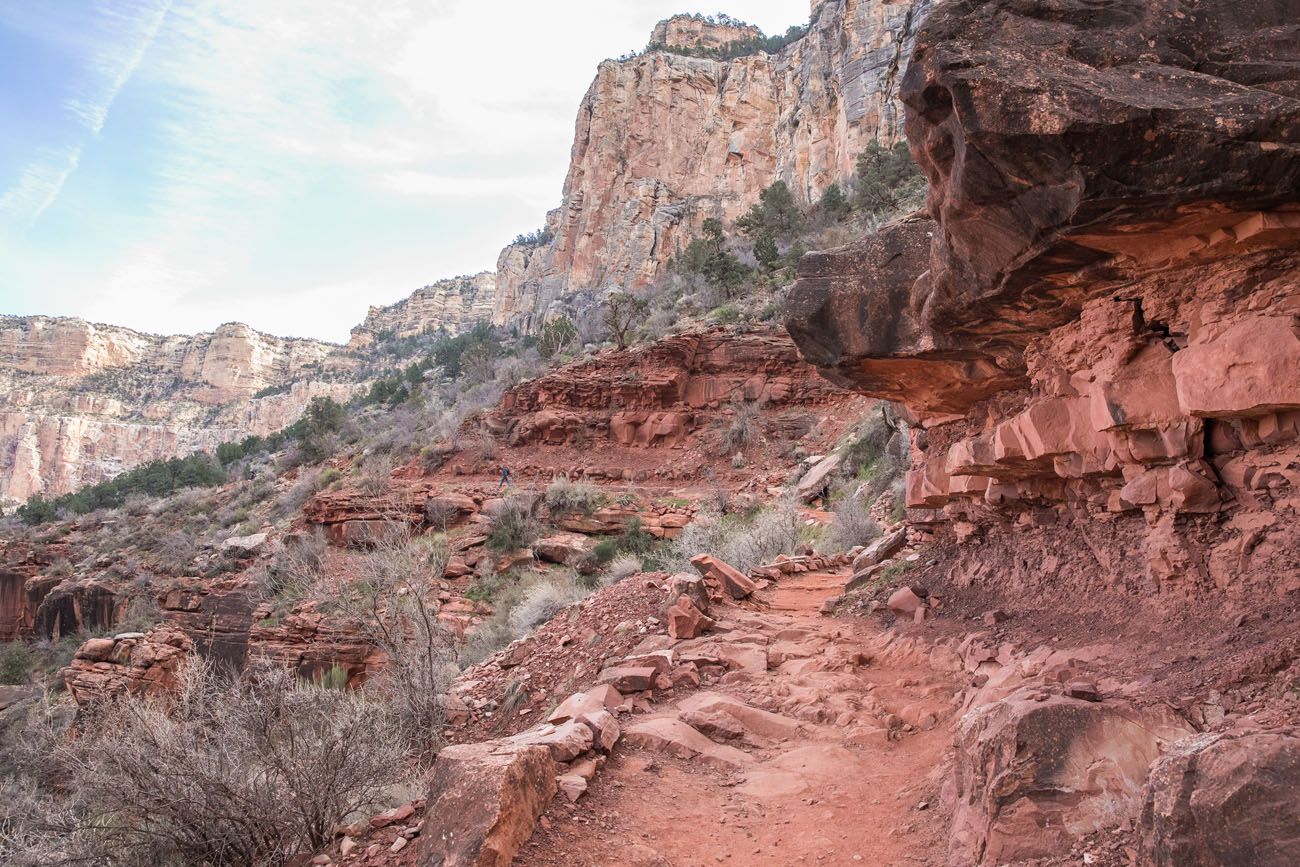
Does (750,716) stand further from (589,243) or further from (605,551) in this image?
(589,243)

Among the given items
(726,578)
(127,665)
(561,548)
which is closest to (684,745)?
(726,578)

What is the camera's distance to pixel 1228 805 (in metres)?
1.79

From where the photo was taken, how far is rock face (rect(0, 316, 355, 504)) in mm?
74938

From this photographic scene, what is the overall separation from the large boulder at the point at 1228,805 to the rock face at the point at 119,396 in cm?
A: 8031

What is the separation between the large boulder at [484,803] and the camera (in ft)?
9.70

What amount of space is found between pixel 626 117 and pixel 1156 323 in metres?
61.7

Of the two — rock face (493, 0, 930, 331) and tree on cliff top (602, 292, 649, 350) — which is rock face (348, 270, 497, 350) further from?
tree on cliff top (602, 292, 649, 350)

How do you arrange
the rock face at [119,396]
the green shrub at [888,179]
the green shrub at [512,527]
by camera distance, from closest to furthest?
the green shrub at [512,527], the green shrub at [888,179], the rock face at [119,396]

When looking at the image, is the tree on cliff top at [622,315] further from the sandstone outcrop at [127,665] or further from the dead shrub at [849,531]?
the sandstone outcrop at [127,665]

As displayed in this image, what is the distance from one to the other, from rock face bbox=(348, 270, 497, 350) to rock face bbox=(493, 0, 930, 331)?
2658 centimetres

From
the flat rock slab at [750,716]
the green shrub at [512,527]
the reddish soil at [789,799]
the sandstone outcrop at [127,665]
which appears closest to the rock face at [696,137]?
the green shrub at [512,527]

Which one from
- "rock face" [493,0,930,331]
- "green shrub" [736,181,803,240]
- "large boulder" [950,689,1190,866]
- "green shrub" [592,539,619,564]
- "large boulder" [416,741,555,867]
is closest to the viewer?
"large boulder" [950,689,1190,866]

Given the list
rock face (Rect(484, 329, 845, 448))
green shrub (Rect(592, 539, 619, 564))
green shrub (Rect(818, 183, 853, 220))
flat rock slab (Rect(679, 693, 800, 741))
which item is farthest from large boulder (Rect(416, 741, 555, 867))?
green shrub (Rect(818, 183, 853, 220))

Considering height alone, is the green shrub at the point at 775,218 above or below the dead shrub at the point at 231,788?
above
